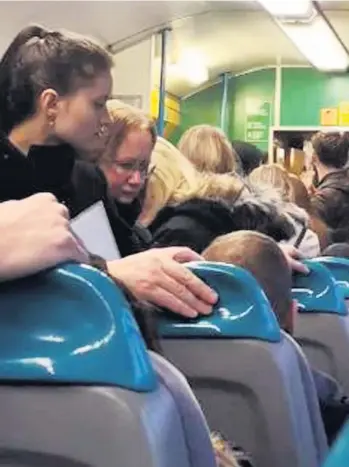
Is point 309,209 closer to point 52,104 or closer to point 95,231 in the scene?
point 52,104

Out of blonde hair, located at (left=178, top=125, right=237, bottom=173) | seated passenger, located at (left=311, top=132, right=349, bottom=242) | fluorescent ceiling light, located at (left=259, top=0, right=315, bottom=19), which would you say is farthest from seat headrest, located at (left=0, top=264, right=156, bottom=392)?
fluorescent ceiling light, located at (left=259, top=0, right=315, bottom=19)

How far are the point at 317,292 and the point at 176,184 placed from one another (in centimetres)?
45

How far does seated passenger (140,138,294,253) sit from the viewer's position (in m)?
2.05

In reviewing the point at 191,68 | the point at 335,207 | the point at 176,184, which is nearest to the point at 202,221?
the point at 176,184

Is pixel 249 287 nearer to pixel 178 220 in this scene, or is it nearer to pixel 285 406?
pixel 285 406

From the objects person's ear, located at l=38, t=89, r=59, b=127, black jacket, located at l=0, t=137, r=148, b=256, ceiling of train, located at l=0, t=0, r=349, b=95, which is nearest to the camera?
black jacket, located at l=0, t=137, r=148, b=256

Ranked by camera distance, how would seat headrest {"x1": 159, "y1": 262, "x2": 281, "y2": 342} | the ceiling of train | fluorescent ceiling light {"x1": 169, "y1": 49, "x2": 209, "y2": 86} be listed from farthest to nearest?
fluorescent ceiling light {"x1": 169, "y1": 49, "x2": 209, "y2": 86}, the ceiling of train, seat headrest {"x1": 159, "y1": 262, "x2": 281, "y2": 342}

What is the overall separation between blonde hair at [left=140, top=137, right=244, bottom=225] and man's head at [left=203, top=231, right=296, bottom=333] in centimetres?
59

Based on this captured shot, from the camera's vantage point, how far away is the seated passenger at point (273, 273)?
1.51 m

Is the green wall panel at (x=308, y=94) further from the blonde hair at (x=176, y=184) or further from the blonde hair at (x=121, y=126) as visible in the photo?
the blonde hair at (x=121, y=126)

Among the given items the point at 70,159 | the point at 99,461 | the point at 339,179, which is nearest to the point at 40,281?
the point at 99,461

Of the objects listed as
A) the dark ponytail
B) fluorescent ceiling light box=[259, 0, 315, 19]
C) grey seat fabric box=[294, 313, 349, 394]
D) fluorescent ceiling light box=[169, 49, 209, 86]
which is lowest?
grey seat fabric box=[294, 313, 349, 394]

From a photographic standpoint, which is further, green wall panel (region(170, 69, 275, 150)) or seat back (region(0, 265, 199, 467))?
green wall panel (region(170, 69, 275, 150))

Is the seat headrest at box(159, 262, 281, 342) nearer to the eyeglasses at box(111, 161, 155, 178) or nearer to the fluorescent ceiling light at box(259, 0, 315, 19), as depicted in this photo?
the eyeglasses at box(111, 161, 155, 178)
